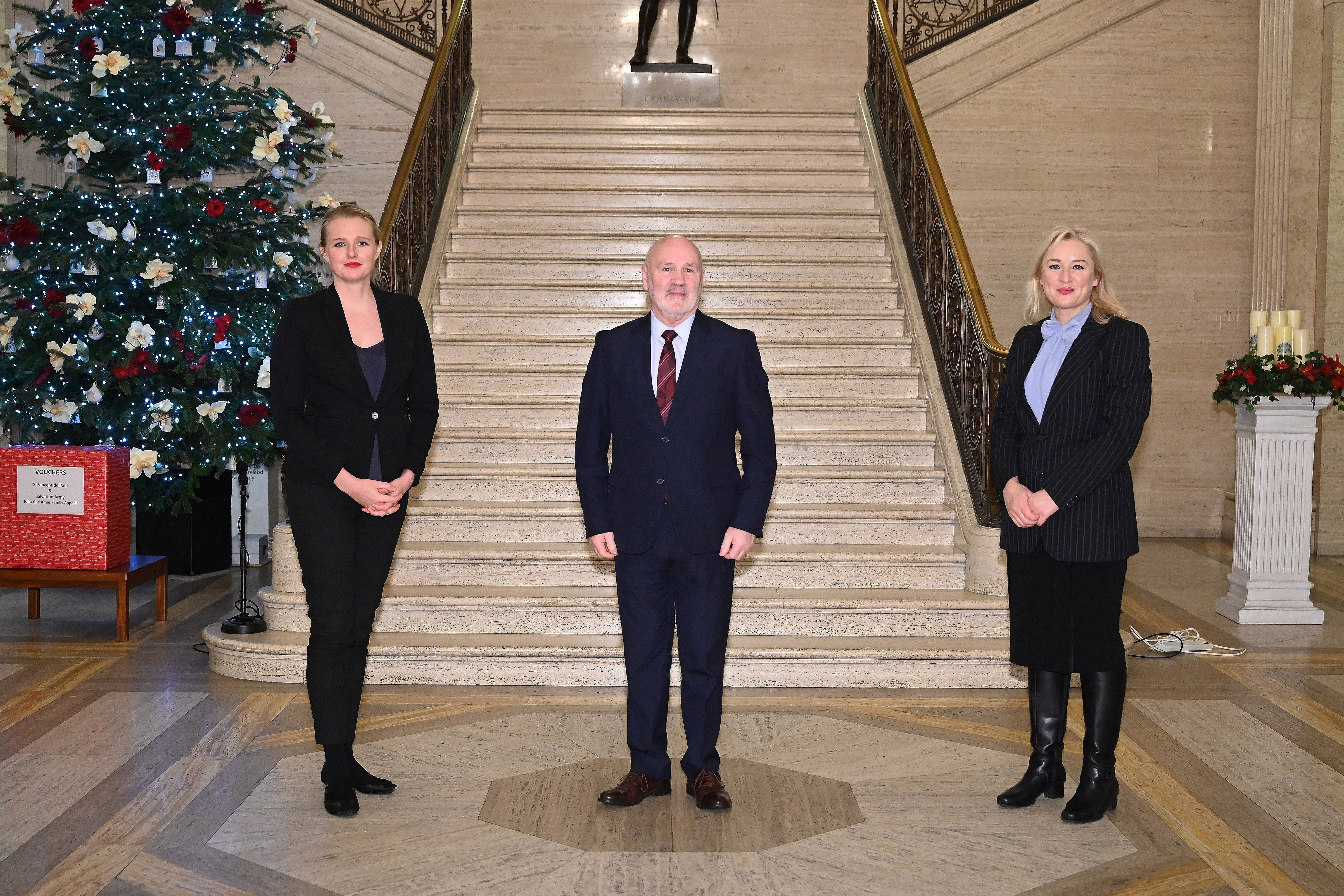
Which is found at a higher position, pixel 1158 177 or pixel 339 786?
pixel 1158 177

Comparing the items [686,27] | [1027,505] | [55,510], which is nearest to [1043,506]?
[1027,505]

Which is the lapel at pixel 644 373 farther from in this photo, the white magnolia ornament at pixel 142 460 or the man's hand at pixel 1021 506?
the white magnolia ornament at pixel 142 460

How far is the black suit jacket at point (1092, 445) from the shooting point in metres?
3.51

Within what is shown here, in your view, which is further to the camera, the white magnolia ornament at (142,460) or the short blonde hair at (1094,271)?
the white magnolia ornament at (142,460)

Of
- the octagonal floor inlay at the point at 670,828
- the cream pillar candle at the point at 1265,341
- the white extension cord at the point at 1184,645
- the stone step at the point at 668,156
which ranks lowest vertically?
the octagonal floor inlay at the point at 670,828

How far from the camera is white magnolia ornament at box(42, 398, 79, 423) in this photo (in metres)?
6.89

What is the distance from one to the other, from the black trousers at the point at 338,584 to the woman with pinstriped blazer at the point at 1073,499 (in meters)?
1.92

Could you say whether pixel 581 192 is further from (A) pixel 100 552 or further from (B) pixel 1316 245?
(B) pixel 1316 245

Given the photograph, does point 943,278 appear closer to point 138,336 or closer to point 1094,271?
point 1094,271

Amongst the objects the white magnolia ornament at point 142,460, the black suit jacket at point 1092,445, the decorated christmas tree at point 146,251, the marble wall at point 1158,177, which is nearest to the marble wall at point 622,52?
the marble wall at point 1158,177

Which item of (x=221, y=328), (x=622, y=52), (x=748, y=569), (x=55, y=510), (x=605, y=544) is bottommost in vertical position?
(x=748, y=569)

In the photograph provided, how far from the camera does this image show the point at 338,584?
3.54m

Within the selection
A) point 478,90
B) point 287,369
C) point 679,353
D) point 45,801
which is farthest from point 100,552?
point 478,90

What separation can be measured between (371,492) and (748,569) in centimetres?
267
